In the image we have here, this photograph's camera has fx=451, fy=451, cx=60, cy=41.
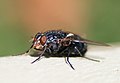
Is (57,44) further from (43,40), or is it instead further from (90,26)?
(90,26)

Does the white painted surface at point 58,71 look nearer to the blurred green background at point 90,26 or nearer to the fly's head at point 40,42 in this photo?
the fly's head at point 40,42

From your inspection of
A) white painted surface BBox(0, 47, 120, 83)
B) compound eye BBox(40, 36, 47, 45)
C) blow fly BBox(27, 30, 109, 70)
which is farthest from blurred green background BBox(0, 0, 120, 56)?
white painted surface BBox(0, 47, 120, 83)

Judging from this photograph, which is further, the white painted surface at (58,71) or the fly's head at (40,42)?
the fly's head at (40,42)

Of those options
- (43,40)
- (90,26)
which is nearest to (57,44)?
(43,40)

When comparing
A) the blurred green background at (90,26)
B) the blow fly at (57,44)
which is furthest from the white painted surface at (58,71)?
the blurred green background at (90,26)

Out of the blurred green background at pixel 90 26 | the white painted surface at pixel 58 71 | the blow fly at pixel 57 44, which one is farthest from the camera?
the blurred green background at pixel 90 26

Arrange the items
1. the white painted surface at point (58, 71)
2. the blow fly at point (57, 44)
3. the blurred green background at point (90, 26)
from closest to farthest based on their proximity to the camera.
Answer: the white painted surface at point (58, 71), the blow fly at point (57, 44), the blurred green background at point (90, 26)

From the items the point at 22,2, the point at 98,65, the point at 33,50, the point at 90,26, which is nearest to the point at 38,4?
the point at 22,2
